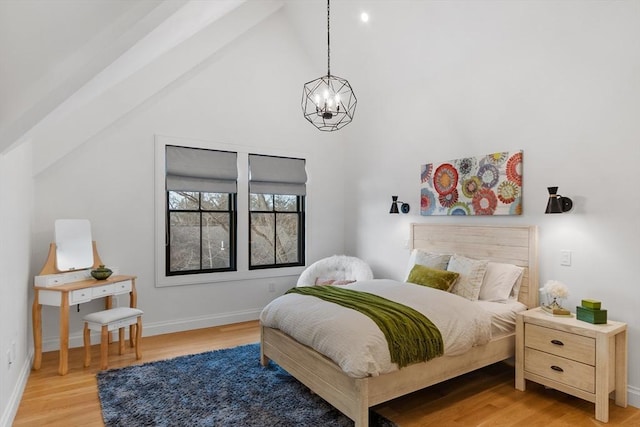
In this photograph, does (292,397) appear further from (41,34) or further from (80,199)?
(80,199)

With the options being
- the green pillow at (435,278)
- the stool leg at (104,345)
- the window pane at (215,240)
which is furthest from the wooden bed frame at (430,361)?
the window pane at (215,240)

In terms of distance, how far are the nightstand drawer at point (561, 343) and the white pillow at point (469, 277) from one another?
1.81 feet

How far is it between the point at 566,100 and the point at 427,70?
1592 mm

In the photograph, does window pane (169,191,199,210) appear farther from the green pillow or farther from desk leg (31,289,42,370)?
the green pillow

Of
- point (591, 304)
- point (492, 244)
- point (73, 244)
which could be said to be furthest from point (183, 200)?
point (591, 304)

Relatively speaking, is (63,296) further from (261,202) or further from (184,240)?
(261,202)

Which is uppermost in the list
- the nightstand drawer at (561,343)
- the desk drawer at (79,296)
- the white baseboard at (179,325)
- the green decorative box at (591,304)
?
the green decorative box at (591,304)

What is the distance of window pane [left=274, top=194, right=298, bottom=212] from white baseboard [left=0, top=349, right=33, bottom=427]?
3150mm

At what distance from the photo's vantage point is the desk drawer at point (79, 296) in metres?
3.34

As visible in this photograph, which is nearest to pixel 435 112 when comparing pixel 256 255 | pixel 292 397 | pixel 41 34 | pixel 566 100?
pixel 566 100

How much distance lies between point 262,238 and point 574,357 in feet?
12.2

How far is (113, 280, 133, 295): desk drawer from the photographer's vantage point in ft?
12.1

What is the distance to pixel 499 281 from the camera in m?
3.46

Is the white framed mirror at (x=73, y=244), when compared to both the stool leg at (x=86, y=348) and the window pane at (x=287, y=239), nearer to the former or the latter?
the stool leg at (x=86, y=348)
